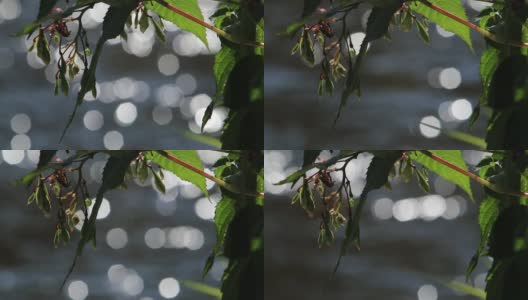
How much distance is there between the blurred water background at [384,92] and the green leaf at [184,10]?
13 centimetres

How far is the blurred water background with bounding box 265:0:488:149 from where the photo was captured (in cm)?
158

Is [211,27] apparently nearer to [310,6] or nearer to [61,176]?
[310,6]

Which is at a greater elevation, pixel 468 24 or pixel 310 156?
pixel 468 24

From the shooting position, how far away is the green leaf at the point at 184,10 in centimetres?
160

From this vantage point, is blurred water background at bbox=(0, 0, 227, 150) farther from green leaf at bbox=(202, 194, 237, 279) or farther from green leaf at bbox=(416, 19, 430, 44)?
green leaf at bbox=(416, 19, 430, 44)

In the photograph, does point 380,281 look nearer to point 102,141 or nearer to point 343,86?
point 343,86

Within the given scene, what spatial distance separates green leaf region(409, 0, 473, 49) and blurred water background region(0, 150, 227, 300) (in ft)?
1.88

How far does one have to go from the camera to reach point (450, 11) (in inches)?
63.1

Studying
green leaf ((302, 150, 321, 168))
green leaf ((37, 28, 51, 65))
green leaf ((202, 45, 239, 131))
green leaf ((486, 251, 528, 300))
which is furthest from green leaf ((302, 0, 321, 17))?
green leaf ((486, 251, 528, 300))

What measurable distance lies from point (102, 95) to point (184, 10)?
0.23 meters

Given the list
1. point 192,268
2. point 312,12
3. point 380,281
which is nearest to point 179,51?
point 312,12

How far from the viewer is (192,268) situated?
1603 mm

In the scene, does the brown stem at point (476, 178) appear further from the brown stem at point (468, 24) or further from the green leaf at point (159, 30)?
the green leaf at point (159, 30)

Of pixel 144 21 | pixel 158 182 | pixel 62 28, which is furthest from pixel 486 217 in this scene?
pixel 62 28
